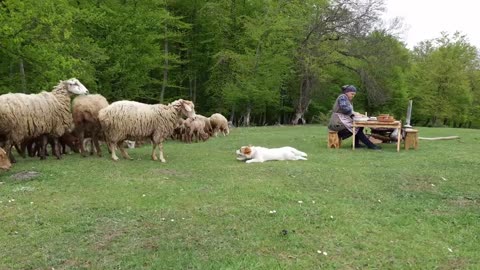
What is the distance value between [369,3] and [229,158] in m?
27.0

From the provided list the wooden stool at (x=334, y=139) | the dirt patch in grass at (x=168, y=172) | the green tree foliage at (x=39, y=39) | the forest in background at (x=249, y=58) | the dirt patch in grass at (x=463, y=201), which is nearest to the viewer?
the dirt patch in grass at (x=463, y=201)

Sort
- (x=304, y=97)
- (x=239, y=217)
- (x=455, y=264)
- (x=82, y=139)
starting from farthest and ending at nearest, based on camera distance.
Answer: (x=304, y=97), (x=82, y=139), (x=239, y=217), (x=455, y=264)

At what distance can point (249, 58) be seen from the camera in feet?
108

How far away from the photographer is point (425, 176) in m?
8.77

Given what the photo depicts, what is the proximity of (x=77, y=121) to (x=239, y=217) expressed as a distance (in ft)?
24.0

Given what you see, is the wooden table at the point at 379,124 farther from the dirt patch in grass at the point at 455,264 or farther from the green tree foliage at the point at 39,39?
the green tree foliage at the point at 39,39

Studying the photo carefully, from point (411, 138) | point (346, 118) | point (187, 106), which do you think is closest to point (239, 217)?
point (187, 106)

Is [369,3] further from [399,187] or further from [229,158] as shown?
[399,187]

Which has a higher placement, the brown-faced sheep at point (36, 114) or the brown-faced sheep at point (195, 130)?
the brown-faced sheep at point (36, 114)

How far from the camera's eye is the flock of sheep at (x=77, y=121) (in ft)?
32.9

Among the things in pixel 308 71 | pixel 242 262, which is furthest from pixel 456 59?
pixel 242 262

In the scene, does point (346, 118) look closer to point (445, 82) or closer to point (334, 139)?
point (334, 139)

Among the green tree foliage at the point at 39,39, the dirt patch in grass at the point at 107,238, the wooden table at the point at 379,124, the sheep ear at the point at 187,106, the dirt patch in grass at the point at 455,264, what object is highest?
the green tree foliage at the point at 39,39

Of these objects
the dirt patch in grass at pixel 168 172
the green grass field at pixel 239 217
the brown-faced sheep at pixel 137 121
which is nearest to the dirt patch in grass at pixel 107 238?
the green grass field at pixel 239 217
